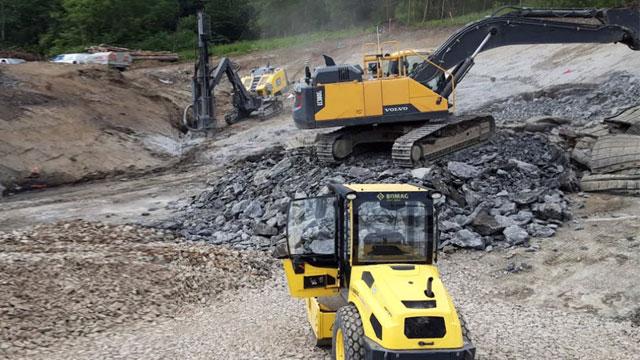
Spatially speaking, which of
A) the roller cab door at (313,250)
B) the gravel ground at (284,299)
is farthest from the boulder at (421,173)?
the roller cab door at (313,250)

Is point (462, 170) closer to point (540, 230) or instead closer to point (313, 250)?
point (540, 230)

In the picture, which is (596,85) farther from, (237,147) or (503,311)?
(503,311)

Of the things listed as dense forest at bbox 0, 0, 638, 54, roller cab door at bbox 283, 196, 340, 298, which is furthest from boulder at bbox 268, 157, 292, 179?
dense forest at bbox 0, 0, 638, 54

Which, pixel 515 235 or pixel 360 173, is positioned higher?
pixel 360 173

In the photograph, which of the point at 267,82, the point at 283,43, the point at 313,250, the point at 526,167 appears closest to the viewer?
the point at 313,250

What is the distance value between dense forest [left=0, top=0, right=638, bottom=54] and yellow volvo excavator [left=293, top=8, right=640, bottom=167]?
27.8 metres

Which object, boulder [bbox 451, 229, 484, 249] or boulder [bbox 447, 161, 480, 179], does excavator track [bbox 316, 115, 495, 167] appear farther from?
boulder [bbox 451, 229, 484, 249]

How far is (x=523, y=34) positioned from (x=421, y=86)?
8.08 ft

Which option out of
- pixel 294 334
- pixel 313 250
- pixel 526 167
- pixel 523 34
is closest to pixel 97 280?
pixel 294 334

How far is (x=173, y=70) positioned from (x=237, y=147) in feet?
52.5

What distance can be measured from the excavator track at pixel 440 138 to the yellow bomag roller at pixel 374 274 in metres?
6.00

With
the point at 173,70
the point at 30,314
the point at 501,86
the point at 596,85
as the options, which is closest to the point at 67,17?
the point at 173,70

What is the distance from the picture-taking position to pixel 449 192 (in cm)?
1295

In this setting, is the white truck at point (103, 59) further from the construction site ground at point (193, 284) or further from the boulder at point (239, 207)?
the boulder at point (239, 207)
